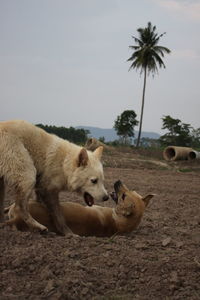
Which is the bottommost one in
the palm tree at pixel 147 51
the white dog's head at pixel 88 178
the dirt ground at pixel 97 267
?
the dirt ground at pixel 97 267

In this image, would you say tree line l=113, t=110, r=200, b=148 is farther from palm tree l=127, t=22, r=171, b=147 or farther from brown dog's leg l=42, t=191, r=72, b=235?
brown dog's leg l=42, t=191, r=72, b=235

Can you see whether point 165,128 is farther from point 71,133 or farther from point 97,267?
point 97,267

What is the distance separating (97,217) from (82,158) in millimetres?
924

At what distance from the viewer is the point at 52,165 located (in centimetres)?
562

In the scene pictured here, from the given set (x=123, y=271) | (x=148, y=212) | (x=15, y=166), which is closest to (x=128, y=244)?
(x=123, y=271)

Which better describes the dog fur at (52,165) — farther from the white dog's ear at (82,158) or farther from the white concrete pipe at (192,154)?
the white concrete pipe at (192,154)

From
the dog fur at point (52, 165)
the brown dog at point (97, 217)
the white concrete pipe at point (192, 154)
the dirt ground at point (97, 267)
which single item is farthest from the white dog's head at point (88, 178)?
the white concrete pipe at point (192, 154)

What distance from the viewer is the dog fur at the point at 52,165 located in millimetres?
5316

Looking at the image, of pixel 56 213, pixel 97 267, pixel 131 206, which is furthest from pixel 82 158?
pixel 97 267

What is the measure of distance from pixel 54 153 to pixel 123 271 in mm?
2353

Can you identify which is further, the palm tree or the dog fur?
the palm tree

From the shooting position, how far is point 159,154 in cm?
3119

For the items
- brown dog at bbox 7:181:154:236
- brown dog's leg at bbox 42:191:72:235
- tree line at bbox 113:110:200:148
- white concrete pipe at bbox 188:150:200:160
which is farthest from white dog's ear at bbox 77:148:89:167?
tree line at bbox 113:110:200:148

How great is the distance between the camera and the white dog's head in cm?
555
